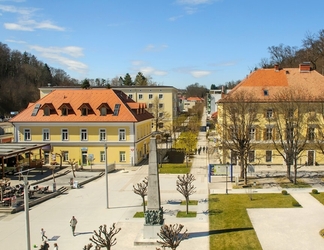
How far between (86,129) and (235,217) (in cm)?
2425

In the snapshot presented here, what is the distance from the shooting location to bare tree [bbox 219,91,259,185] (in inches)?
1228

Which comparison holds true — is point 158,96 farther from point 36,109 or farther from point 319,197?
point 319,197

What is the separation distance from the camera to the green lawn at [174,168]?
3706cm

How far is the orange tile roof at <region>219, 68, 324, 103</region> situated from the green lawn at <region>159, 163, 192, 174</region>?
28.0ft

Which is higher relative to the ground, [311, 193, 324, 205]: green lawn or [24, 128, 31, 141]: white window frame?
[24, 128, 31, 141]: white window frame

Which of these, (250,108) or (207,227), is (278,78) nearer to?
(250,108)

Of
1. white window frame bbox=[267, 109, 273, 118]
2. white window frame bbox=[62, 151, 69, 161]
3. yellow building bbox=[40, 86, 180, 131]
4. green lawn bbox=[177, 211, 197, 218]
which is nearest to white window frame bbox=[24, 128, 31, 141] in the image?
white window frame bbox=[62, 151, 69, 161]

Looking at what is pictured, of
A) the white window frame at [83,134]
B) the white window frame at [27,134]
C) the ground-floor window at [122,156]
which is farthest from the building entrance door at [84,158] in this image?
the white window frame at [27,134]

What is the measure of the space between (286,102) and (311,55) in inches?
1389

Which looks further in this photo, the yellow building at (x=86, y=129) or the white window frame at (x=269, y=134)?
the yellow building at (x=86, y=129)

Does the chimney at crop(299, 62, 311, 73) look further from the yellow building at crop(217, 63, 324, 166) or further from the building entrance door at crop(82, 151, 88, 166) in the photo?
the building entrance door at crop(82, 151, 88, 166)

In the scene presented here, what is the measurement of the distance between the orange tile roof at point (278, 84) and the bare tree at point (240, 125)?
112 centimetres

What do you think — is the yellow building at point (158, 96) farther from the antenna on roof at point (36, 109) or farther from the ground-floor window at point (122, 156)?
the ground-floor window at point (122, 156)

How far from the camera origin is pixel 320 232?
1908 cm
